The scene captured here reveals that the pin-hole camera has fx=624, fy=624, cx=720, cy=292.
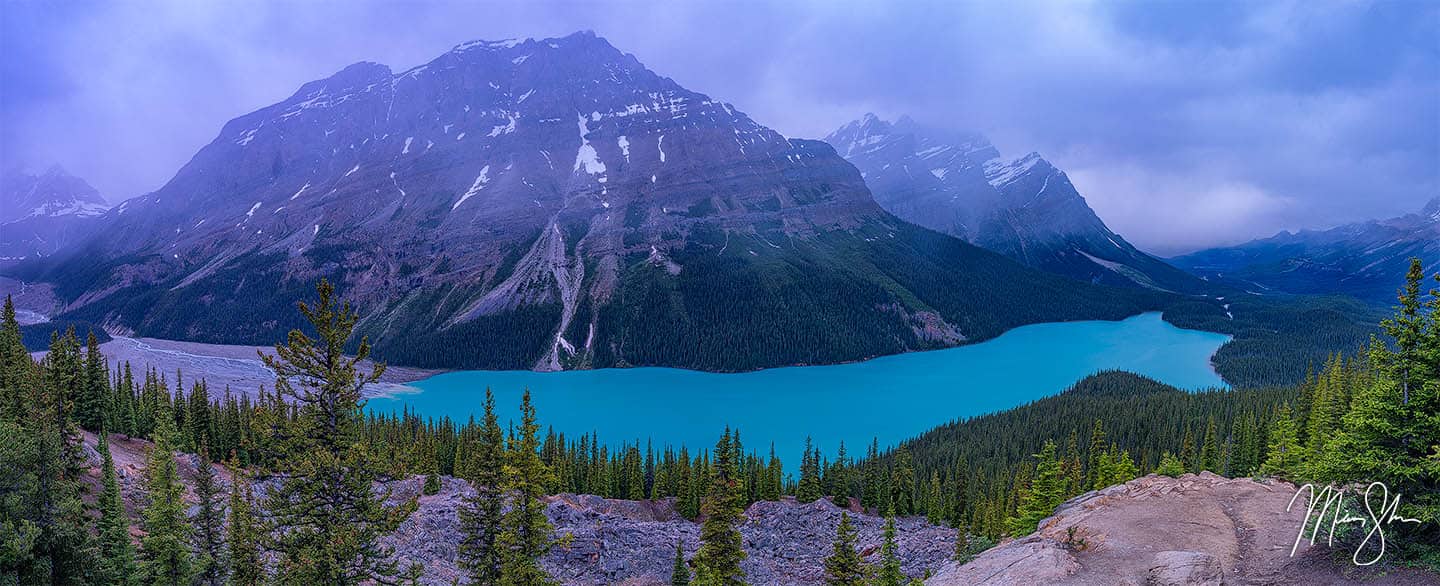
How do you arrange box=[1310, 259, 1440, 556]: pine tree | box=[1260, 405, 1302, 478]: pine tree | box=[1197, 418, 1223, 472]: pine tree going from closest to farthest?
box=[1310, 259, 1440, 556]: pine tree, box=[1260, 405, 1302, 478]: pine tree, box=[1197, 418, 1223, 472]: pine tree

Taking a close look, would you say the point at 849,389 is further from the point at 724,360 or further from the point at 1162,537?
the point at 1162,537

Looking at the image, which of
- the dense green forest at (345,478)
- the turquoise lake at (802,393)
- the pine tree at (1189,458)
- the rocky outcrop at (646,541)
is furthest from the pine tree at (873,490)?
the turquoise lake at (802,393)

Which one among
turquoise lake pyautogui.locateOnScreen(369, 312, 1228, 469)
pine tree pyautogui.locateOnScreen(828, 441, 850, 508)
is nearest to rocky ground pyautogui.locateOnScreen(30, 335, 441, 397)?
turquoise lake pyautogui.locateOnScreen(369, 312, 1228, 469)

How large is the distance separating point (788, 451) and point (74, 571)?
7716 cm

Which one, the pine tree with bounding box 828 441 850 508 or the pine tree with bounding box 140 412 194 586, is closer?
the pine tree with bounding box 140 412 194 586

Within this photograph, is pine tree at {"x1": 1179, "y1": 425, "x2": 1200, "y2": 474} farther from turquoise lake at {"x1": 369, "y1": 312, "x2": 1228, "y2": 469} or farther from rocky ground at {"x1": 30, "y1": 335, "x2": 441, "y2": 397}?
rocky ground at {"x1": 30, "y1": 335, "x2": 441, "y2": 397}

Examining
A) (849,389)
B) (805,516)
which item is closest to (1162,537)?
(805,516)

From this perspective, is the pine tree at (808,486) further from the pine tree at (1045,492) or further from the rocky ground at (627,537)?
the pine tree at (1045,492)

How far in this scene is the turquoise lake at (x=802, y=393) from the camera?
340 feet

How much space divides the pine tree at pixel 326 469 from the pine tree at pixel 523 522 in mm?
5739

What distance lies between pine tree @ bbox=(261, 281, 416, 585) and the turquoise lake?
257ft

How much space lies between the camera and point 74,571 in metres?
23.6

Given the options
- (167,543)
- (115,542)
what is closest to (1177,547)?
(167,543)

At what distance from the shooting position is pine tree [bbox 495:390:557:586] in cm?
1991
